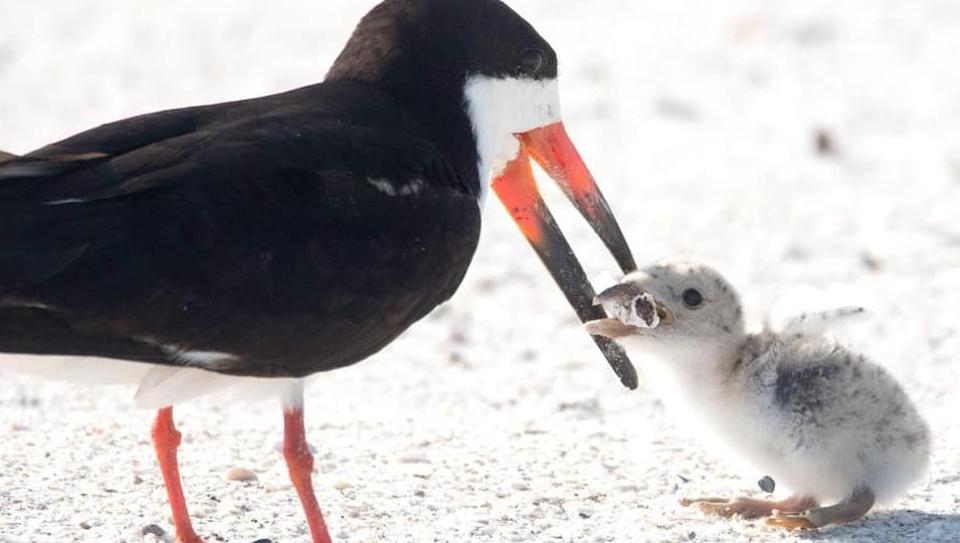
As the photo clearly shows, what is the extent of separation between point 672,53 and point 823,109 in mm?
1888

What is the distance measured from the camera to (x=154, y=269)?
18.3 feet

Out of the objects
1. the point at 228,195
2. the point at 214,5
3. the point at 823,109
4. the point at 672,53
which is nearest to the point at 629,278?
the point at 228,195

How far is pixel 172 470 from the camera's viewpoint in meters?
6.26

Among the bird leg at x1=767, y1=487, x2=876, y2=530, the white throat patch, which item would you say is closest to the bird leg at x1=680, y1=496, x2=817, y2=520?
the bird leg at x1=767, y1=487, x2=876, y2=530

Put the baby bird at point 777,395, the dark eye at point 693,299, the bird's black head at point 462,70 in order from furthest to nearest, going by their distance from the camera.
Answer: the dark eye at point 693,299 < the bird's black head at point 462,70 < the baby bird at point 777,395

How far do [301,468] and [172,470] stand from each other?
1.58ft

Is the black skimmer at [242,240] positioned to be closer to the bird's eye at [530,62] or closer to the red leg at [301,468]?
the red leg at [301,468]

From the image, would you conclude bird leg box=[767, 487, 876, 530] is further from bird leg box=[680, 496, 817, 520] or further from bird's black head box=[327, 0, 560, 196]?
bird's black head box=[327, 0, 560, 196]

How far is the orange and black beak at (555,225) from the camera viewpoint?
7.03 meters

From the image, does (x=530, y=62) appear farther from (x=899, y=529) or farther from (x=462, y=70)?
(x=899, y=529)

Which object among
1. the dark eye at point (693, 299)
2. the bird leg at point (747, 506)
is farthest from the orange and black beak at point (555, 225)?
the bird leg at point (747, 506)

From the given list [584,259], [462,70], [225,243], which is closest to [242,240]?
[225,243]

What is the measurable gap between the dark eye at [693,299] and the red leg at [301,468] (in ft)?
4.93

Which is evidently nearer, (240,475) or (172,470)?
(172,470)
